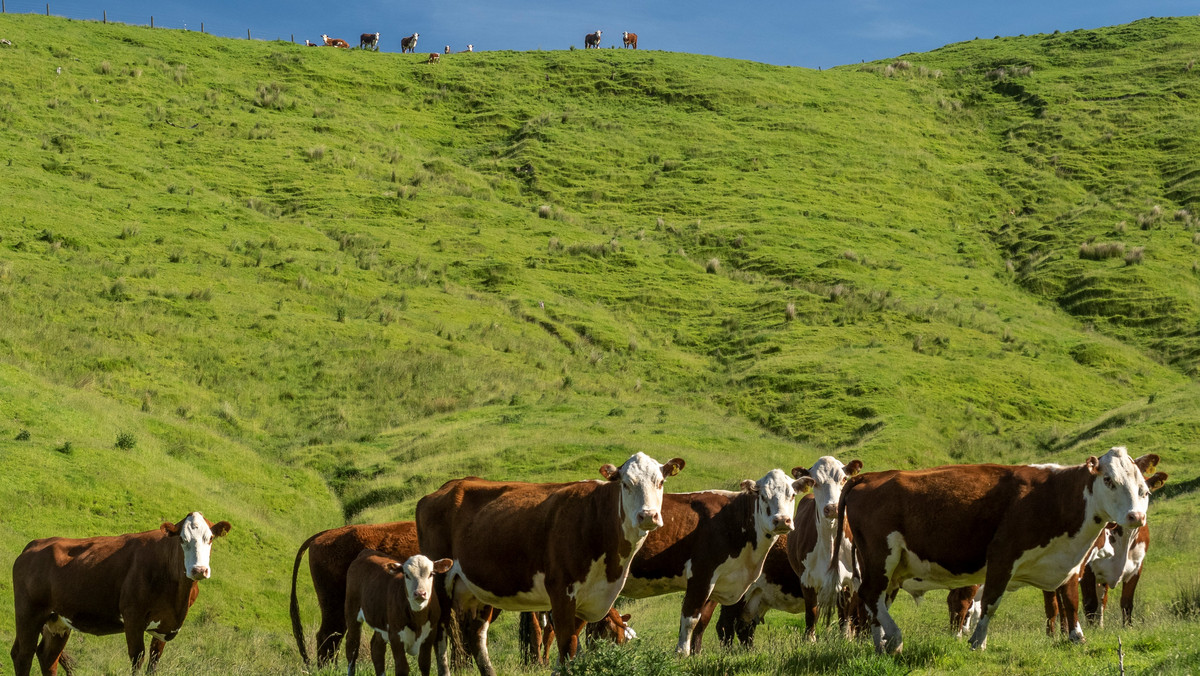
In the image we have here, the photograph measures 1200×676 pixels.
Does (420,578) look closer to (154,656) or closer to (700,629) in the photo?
(700,629)

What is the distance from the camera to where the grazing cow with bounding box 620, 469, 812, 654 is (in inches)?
601

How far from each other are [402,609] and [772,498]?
17.0 ft

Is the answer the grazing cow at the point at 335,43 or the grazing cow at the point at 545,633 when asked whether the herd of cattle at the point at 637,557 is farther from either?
the grazing cow at the point at 335,43

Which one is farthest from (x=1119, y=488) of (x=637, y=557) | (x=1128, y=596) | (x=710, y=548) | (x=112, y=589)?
(x=112, y=589)

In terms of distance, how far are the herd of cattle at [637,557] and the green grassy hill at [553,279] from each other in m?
1.25

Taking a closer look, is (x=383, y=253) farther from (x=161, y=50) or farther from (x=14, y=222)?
(x=161, y=50)

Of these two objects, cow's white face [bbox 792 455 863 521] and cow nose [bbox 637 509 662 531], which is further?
cow's white face [bbox 792 455 863 521]

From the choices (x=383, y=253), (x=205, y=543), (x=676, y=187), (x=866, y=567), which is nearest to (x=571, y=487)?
(x=866, y=567)

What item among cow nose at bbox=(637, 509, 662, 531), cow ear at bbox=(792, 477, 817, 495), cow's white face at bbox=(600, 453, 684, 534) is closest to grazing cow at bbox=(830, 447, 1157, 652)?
cow ear at bbox=(792, 477, 817, 495)

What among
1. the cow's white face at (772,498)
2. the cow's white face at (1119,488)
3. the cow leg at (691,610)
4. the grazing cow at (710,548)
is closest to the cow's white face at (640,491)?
the cow's white face at (772,498)

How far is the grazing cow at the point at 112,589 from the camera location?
1525 cm

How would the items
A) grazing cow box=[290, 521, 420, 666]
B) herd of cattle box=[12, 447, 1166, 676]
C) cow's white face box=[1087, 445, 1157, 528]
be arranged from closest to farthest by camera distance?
cow's white face box=[1087, 445, 1157, 528]
herd of cattle box=[12, 447, 1166, 676]
grazing cow box=[290, 521, 420, 666]

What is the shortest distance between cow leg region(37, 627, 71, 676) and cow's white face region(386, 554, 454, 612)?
626 centimetres

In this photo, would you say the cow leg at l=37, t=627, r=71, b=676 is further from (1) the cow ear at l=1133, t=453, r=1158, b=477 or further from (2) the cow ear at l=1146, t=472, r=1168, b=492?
(2) the cow ear at l=1146, t=472, r=1168, b=492
